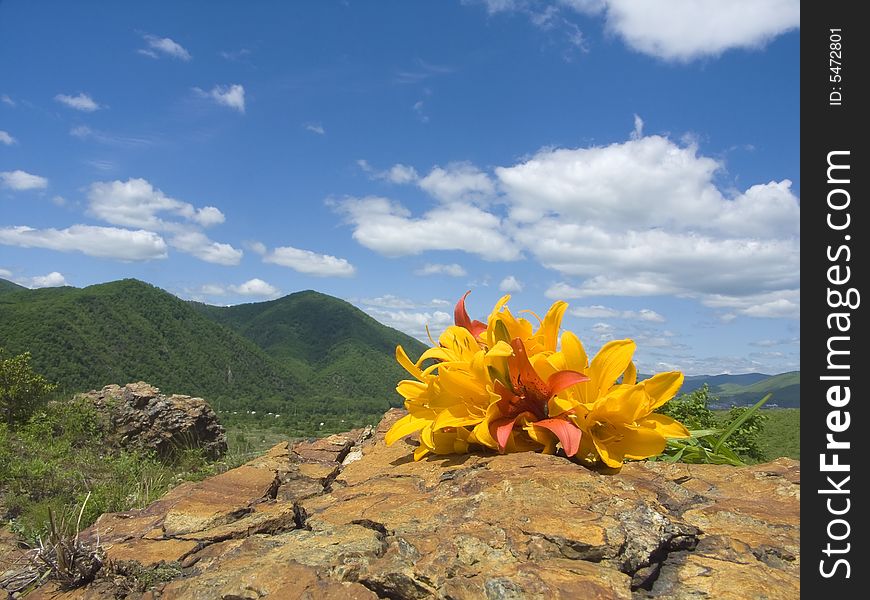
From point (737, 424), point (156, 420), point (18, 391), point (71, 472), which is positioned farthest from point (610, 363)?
point (18, 391)

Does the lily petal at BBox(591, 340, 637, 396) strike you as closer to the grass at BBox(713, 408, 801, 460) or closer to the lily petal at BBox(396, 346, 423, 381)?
the lily petal at BBox(396, 346, 423, 381)

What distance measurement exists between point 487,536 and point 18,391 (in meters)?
16.5

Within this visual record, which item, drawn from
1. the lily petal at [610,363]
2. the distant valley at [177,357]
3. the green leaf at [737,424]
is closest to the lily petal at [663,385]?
the lily petal at [610,363]

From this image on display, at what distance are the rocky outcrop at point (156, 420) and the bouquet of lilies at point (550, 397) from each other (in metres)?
10.8

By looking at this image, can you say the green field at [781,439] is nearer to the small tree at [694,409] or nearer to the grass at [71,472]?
the small tree at [694,409]

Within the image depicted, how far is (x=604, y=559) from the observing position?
140 cm

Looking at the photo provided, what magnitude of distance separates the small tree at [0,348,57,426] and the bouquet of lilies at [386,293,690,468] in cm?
1454

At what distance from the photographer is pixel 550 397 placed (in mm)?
1945

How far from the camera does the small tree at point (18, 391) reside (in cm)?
1342

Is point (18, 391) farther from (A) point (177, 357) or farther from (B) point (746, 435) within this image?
(A) point (177, 357)

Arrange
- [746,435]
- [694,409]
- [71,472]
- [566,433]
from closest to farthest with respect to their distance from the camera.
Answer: [566,433], [746,435], [694,409], [71,472]

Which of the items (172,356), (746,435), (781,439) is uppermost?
(746,435)

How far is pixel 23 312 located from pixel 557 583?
86.1 meters
